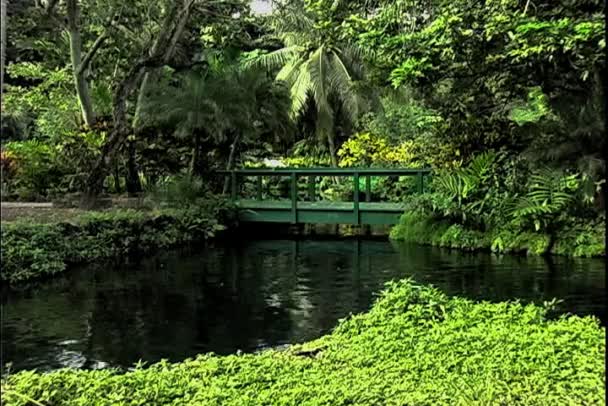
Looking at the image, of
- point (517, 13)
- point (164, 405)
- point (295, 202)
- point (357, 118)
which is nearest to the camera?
point (164, 405)

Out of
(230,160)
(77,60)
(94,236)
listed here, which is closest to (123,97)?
(77,60)

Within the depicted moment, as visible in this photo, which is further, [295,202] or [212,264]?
[295,202]

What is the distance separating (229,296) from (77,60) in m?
9.05

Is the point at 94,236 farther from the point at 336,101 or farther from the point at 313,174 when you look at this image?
the point at 336,101

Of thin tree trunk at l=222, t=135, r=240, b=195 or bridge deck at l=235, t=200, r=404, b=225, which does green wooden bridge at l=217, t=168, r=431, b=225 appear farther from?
thin tree trunk at l=222, t=135, r=240, b=195

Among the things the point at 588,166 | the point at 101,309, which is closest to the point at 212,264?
the point at 101,309

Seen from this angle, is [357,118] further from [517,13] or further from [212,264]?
[517,13]

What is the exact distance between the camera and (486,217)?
44.5 feet

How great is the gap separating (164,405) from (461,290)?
618cm

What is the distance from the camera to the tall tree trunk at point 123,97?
14195 millimetres

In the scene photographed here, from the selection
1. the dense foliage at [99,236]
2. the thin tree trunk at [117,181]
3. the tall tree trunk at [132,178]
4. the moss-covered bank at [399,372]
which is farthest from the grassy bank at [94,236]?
the moss-covered bank at [399,372]

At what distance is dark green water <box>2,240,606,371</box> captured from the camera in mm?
6754

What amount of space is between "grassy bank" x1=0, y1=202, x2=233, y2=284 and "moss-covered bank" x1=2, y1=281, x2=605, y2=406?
513cm

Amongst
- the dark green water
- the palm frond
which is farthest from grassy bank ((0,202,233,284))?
the palm frond
